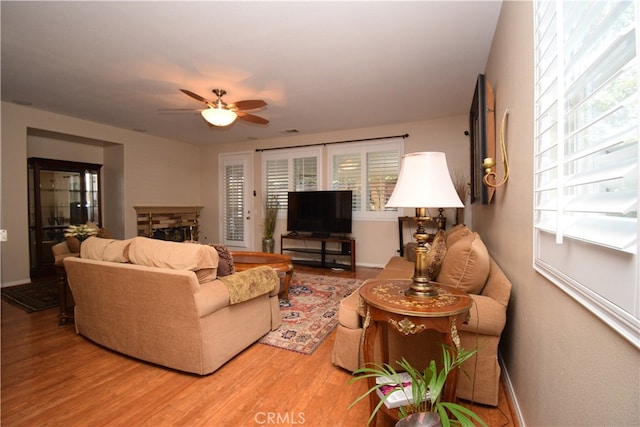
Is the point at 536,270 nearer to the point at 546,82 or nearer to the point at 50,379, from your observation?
the point at 546,82

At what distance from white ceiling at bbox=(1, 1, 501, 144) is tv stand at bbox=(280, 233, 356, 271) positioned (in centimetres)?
222

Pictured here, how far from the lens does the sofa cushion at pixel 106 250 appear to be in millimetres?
2044

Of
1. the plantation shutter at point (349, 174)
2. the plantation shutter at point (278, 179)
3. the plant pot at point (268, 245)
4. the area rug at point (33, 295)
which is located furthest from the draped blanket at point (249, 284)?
the plantation shutter at point (278, 179)

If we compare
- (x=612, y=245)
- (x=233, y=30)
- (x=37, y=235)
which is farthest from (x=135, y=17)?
(x=37, y=235)

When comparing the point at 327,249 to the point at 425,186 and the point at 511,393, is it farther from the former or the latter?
the point at 425,186

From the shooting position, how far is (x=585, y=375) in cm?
79

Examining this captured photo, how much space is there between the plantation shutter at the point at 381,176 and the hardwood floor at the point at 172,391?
3.22 meters

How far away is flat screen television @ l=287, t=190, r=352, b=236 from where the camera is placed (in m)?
5.05

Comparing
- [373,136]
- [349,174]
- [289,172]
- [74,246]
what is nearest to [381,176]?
[349,174]

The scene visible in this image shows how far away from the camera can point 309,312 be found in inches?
115

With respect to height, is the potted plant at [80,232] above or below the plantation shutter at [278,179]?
below

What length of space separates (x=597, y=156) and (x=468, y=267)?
0.95 metres

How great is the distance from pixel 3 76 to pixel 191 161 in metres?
3.58

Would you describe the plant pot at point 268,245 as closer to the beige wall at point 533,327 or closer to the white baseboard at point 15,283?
the white baseboard at point 15,283
